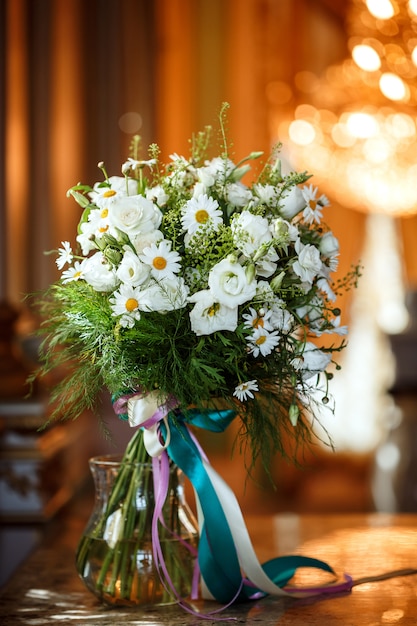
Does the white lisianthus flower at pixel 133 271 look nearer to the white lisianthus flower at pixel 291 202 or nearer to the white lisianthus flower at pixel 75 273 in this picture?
the white lisianthus flower at pixel 75 273

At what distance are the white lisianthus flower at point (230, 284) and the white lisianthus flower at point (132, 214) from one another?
0.37ft

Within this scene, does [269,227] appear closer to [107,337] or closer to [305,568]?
[107,337]

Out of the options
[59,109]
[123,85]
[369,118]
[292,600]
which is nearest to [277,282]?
[292,600]

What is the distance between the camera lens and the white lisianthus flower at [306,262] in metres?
1.31

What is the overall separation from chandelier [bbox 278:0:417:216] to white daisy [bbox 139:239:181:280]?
A: 95.5 inches

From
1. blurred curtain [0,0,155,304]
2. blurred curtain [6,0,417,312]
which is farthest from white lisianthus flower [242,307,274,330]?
blurred curtain [0,0,155,304]

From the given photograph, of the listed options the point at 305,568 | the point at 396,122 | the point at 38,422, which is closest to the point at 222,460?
the point at 396,122

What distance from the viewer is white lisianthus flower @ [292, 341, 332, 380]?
4.41 ft

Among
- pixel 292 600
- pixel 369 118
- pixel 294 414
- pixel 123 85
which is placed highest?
pixel 123 85

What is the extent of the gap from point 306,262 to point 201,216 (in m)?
0.16

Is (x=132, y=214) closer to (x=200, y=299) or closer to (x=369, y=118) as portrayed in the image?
(x=200, y=299)

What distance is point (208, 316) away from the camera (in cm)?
Answer: 128

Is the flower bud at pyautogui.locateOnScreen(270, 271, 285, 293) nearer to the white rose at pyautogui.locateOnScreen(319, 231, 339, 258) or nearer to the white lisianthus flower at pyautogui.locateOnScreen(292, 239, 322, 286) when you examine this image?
the white lisianthus flower at pyautogui.locateOnScreen(292, 239, 322, 286)

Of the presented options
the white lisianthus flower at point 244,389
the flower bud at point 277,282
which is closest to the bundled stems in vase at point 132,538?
the white lisianthus flower at point 244,389
